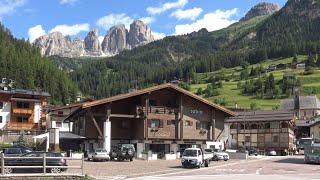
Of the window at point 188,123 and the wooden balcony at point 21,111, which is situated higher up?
the wooden balcony at point 21,111

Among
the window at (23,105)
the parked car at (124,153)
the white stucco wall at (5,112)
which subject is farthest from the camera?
the window at (23,105)

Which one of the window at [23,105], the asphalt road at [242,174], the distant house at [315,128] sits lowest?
the asphalt road at [242,174]

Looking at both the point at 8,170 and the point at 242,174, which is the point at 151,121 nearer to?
the point at 242,174

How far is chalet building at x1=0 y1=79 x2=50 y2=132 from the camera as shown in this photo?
96.8m

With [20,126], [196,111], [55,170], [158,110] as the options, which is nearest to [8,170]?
[55,170]

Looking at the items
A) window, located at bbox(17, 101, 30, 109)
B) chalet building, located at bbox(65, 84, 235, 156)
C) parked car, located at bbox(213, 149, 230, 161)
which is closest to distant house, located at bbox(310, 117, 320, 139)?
chalet building, located at bbox(65, 84, 235, 156)

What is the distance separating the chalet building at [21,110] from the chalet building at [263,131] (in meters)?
34.5

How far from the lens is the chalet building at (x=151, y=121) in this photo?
229ft

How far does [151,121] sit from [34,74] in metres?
106

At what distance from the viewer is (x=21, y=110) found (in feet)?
321

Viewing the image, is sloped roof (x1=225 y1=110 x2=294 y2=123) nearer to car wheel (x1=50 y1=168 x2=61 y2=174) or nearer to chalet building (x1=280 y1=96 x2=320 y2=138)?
chalet building (x1=280 y1=96 x2=320 y2=138)

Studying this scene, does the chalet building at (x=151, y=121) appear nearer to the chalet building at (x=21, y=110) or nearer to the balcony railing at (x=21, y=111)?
the balcony railing at (x=21, y=111)

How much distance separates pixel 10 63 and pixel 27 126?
247 ft

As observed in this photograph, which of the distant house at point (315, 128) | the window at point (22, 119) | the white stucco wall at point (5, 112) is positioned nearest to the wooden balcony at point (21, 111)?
the white stucco wall at point (5, 112)
